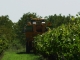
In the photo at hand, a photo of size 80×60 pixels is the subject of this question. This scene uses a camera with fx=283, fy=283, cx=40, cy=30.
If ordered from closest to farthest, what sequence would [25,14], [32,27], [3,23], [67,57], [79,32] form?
[79,32] → [67,57] → [32,27] → [3,23] → [25,14]

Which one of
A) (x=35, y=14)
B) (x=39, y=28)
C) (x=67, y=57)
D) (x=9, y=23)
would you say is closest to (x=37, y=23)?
(x=39, y=28)

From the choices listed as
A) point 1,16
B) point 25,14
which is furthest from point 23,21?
point 1,16

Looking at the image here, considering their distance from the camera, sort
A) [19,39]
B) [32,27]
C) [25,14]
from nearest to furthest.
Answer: [32,27]
[19,39]
[25,14]

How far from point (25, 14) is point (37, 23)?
5838 cm

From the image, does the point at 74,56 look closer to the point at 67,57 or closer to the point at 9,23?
the point at 67,57

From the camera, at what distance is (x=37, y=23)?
3238 centimetres

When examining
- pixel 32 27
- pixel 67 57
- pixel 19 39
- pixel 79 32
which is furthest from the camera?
pixel 19 39

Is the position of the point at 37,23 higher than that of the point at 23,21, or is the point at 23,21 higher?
the point at 23,21

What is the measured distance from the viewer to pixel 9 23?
78.7 metres

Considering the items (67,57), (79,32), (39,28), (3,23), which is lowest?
(67,57)

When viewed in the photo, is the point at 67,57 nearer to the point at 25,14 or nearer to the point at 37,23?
the point at 37,23

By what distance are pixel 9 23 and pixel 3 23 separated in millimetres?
1657

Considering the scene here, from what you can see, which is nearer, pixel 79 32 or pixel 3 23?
pixel 79 32

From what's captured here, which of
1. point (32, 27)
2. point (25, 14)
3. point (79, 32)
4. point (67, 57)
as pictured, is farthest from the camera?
point (25, 14)
